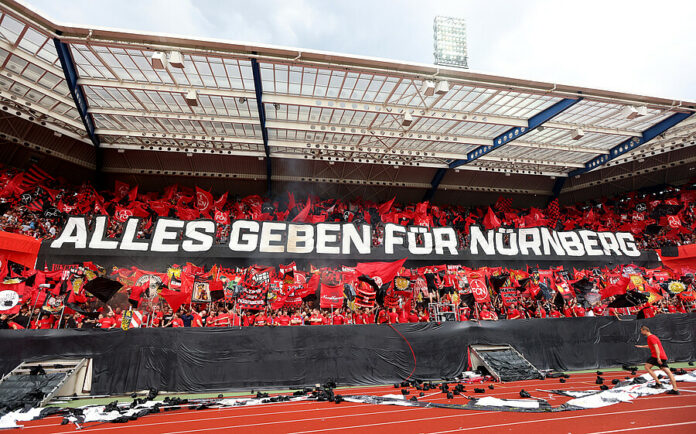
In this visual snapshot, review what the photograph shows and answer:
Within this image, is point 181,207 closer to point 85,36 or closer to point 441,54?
point 85,36

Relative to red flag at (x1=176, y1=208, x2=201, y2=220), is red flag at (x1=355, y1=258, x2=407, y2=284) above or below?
below

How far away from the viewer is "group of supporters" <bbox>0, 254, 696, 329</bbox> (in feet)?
39.3

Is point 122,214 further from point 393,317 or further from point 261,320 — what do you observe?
point 393,317

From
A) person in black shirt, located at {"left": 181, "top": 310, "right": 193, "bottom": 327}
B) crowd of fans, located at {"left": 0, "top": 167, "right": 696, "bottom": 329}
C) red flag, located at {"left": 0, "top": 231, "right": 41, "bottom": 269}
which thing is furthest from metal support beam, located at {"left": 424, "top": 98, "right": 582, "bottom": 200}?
red flag, located at {"left": 0, "top": 231, "right": 41, "bottom": 269}

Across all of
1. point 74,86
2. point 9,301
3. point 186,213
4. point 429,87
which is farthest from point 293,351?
point 74,86

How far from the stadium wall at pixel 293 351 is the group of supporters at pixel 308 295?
1325 millimetres

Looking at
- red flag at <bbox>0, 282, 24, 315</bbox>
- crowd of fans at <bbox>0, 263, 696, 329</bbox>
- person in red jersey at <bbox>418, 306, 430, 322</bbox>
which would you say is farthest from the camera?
person in red jersey at <bbox>418, 306, 430, 322</bbox>

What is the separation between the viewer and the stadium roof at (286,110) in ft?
40.3

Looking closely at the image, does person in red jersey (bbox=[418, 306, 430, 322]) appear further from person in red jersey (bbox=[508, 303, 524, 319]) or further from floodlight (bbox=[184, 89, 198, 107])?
floodlight (bbox=[184, 89, 198, 107])

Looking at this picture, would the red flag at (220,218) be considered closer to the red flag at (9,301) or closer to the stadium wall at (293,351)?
the red flag at (9,301)

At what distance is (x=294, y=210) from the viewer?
974 inches

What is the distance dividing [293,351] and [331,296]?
3.23 metres

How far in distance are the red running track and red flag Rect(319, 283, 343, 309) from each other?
502 centimetres

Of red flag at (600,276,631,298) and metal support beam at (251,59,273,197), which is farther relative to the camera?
red flag at (600,276,631,298)
